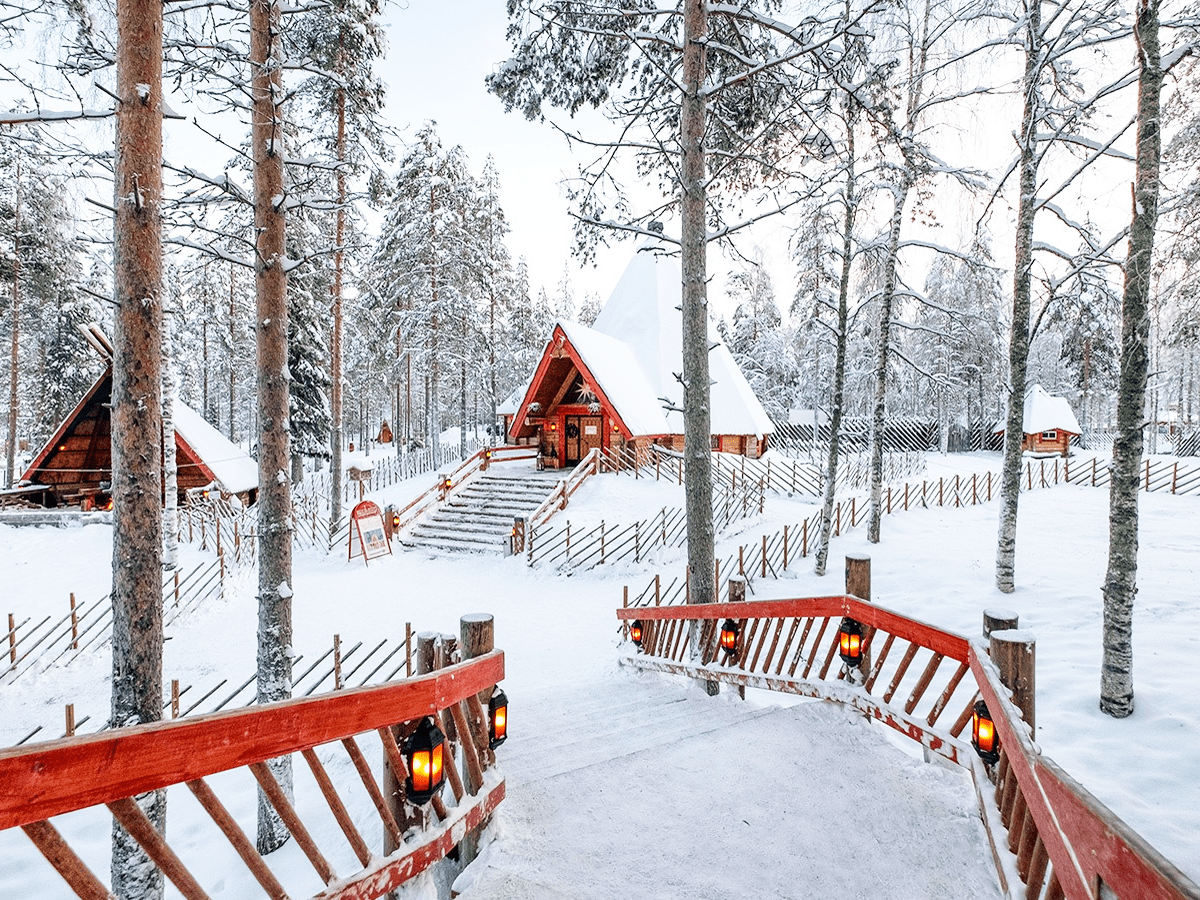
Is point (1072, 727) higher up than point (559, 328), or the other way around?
point (559, 328)

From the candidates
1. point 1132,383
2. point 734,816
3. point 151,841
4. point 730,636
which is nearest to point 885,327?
point 1132,383

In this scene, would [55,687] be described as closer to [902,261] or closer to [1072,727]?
[1072,727]

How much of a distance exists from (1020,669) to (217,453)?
2119cm

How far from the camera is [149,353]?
3816mm

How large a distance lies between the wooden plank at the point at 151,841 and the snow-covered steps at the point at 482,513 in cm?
1304

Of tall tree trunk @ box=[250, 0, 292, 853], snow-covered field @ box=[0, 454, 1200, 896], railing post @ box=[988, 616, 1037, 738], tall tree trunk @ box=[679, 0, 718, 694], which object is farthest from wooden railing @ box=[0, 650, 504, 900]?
tall tree trunk @ box=[679, 0, 718, 694]

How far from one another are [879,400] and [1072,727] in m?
7.61

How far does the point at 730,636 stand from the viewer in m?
5.72

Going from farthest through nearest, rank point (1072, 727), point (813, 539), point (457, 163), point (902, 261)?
1. point (457, 163)
2. point (813, 539)
3. point (902, 261)
4. point (1072, 727)

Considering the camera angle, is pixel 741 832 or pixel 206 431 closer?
pixel 741 832

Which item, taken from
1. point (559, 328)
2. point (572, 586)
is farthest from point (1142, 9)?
point (559, 328)

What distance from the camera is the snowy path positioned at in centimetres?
278

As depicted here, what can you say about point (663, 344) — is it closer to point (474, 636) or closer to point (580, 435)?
point (580, 435)

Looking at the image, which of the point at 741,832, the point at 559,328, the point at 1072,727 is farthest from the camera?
the point at 559,328
